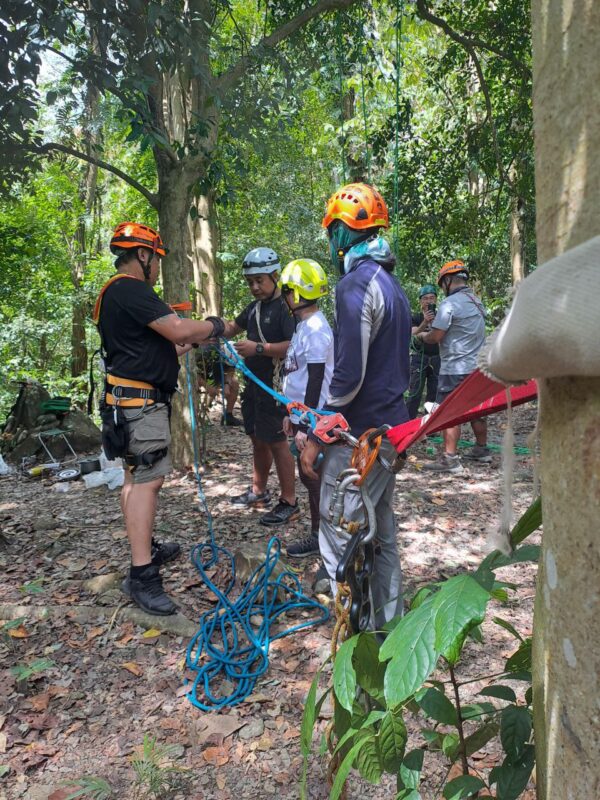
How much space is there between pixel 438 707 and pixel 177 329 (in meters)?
2.48

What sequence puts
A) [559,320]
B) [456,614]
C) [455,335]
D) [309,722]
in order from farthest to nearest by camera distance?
[455,335]
[309,722]
[456,614]
[559,320]

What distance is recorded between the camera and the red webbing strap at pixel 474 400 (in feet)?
4.18

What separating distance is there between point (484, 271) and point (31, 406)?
23.9 feet

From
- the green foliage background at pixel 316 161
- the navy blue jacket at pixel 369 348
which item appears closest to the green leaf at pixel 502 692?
the navy blue jacket at pixel 369 348

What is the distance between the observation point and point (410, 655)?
956 millimetres

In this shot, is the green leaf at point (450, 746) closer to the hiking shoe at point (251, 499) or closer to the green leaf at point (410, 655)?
the green leaf at point (410, 655)

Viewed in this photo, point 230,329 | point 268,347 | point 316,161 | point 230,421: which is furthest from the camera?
point 316,161

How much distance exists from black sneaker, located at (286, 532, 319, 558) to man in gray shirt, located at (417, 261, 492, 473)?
2526 mm

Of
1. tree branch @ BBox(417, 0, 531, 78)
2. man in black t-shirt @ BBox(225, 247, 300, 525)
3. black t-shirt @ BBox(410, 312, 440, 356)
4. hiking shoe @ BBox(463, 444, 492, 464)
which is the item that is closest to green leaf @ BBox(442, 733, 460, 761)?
man in black t-shirt @ BBox(225, 247, 300, 525)

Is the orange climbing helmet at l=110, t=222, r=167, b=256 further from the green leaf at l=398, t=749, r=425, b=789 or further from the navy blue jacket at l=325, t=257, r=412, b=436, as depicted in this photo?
the green leaf at l=398, t=749, r=425, b=789

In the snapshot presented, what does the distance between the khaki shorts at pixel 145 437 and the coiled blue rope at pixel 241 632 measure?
2.30 feet

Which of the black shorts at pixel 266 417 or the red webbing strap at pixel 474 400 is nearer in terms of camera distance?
the red webbing strap at pixel 474 400

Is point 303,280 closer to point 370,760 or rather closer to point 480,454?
point 370,760

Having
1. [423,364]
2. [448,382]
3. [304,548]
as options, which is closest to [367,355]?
[304,548]
